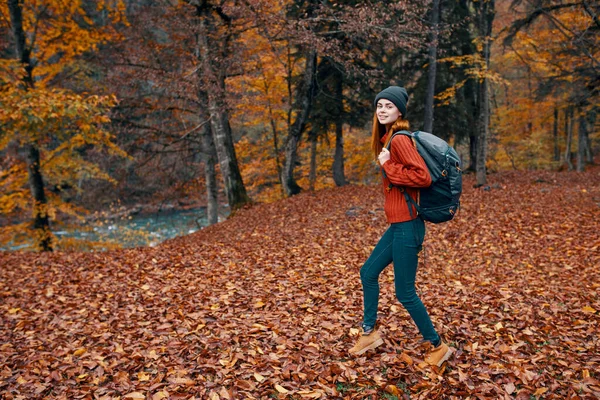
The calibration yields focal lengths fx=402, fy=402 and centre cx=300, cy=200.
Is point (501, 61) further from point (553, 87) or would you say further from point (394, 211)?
point (394, 211)

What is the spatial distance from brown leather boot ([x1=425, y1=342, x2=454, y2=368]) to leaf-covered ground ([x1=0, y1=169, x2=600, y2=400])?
0.34 feet

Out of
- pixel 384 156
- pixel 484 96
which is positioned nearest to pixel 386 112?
pixel 384 156

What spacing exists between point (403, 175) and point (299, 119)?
41.4 feet

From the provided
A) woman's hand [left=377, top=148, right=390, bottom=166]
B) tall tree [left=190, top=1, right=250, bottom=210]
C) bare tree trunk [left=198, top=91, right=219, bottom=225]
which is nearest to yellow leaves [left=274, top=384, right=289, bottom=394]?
woman's hand [left=377, top=148, right=390, bottom=166]

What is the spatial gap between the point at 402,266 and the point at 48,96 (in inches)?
317

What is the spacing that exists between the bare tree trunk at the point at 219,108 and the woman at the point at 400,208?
8.77m

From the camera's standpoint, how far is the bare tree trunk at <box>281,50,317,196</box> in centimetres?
1484

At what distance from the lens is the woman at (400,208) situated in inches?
124

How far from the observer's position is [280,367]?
3.81m

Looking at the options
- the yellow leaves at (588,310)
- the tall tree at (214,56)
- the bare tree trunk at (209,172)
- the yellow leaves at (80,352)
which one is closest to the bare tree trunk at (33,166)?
the tall tree at (214,56)

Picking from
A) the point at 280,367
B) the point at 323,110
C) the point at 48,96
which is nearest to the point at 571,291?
the point at 280,367

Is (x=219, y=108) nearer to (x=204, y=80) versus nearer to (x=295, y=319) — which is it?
(x=204, y=80)

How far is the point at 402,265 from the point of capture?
3393mm

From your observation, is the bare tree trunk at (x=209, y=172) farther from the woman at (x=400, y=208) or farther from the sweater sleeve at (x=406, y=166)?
the sweater sleeve at (x=406, y=166)
